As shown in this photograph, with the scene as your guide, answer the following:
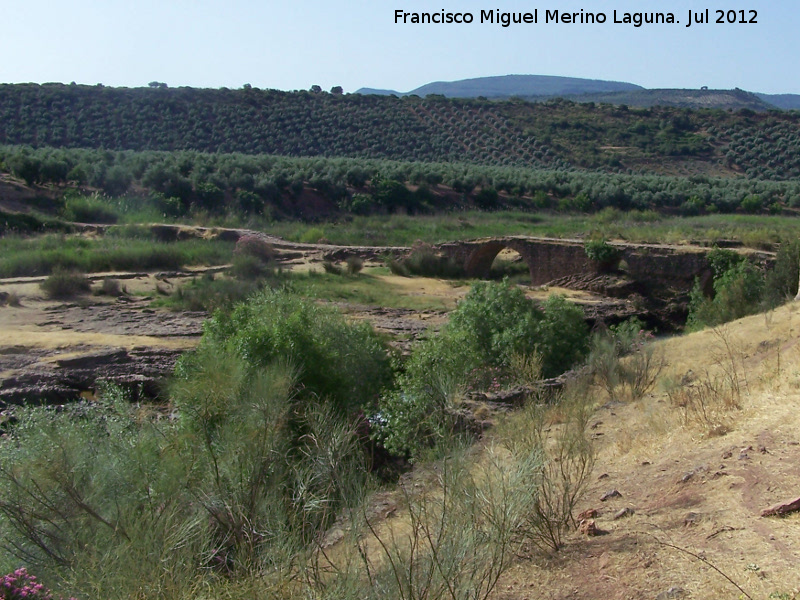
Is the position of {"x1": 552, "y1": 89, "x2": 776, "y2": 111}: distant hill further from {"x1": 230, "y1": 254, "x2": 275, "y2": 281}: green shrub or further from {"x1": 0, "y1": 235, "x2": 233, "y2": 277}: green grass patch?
{"x1": 230, "y1": 254, "x2": 275, "y2": 281}: green shrub

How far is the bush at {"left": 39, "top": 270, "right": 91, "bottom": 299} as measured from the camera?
75.9 ft

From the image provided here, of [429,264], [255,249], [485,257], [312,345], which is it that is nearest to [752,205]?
[485,257]

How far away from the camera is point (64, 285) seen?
921 inches

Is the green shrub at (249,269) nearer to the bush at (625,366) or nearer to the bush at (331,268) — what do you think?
the bush at (331,268)

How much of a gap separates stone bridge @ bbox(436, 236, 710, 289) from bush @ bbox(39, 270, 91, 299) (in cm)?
1415

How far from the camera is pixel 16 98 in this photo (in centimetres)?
5372

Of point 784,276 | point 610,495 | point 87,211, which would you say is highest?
point 87,211

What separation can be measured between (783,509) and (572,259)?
84.1 feet

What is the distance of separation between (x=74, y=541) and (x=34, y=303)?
19398 mm

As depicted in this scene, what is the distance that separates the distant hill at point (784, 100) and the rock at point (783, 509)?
570 feet

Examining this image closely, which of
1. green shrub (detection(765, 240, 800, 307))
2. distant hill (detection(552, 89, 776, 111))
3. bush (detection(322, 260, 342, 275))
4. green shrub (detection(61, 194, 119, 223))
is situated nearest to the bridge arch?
bush (detection(322, 260, 342, 275))

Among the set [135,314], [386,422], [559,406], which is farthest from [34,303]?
[559,406]

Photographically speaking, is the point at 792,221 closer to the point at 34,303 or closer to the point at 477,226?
the point at 477,226

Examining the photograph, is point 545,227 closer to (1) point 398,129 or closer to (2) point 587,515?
(1) point 398,129
